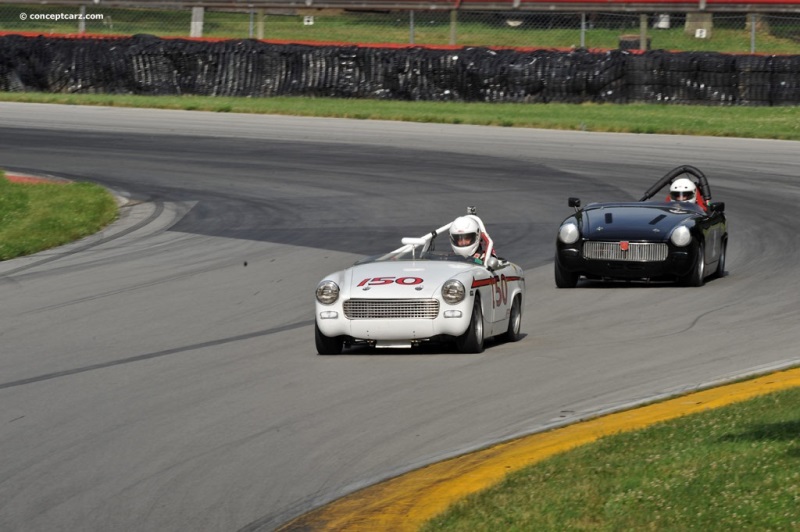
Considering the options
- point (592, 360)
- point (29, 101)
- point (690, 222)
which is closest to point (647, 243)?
point (690, 222)

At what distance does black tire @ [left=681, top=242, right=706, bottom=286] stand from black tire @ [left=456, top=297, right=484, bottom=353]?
411 centimetres

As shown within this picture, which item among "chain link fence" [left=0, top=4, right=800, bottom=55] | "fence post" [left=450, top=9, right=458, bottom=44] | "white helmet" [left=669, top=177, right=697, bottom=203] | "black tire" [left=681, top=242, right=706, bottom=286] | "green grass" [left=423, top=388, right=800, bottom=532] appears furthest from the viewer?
"chain link fence" [left=0, top=4, right=800, bottom=55]

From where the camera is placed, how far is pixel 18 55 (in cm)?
3484

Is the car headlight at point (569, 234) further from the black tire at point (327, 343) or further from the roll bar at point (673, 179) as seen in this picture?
the black tire at point (327, 343)

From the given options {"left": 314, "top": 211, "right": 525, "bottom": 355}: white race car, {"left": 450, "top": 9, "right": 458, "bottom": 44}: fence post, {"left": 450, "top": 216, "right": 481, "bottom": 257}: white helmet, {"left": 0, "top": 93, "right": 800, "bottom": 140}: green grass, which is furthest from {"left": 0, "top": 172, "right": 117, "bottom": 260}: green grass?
{"left": 450, "top": 9, "right": 458, "bottom": 44}: fence post

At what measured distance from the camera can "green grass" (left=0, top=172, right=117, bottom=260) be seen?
688 inches

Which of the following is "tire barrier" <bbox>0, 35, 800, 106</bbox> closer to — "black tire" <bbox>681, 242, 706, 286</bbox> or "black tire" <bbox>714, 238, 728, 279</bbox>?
"black tire" <bbox>714, 238, 728, 279</bbox>

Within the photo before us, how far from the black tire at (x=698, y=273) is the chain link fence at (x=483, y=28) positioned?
2134cm

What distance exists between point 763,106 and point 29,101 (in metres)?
17.6

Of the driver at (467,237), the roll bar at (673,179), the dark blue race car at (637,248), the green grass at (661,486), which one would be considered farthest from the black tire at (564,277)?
the green grass at (661,486)

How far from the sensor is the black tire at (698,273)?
14.7m

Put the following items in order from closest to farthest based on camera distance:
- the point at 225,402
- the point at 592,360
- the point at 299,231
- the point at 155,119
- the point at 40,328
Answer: the point at 225,402, the point at 592,360, the point at 40,328, the point at 299,231, the point at 155,119

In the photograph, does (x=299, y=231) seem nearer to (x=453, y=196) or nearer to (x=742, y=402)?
(x=453, y=196)

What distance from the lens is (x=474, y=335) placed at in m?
11.3
